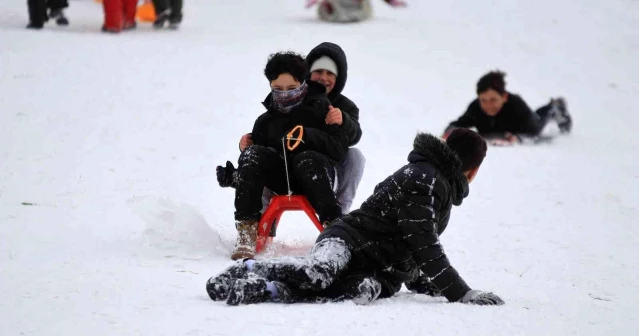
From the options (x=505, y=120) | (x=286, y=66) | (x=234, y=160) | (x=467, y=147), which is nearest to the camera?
(x=467, y=147)

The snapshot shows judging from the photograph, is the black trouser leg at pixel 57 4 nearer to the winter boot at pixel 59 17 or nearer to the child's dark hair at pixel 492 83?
the winter boot at pixel 59 17

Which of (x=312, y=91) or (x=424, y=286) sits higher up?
(x=312, y=91)

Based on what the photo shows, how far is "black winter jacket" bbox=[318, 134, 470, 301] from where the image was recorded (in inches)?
159

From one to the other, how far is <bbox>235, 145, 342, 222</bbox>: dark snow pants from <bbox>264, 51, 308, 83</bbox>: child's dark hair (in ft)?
1.33

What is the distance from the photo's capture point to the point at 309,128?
511 centimetres

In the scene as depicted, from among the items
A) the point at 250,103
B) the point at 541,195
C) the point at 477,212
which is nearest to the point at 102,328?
the point at 477,212

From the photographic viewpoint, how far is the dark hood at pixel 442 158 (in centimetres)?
410

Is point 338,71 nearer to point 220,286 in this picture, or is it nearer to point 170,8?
point 220,286

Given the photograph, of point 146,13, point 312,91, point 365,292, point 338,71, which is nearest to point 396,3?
point 146,13

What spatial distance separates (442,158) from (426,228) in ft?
1.01

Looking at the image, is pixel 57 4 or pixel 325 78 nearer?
pixel 325 78

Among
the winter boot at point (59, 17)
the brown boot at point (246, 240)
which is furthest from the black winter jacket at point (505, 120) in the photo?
the winter boot at point (59, 17)

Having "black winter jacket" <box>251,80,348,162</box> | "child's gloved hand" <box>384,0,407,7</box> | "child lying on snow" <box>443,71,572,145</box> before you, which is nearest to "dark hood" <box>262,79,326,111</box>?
"black winter jacket" <box>251,80,348,162</box>

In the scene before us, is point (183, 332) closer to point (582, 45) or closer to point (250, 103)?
point (250, 103)
